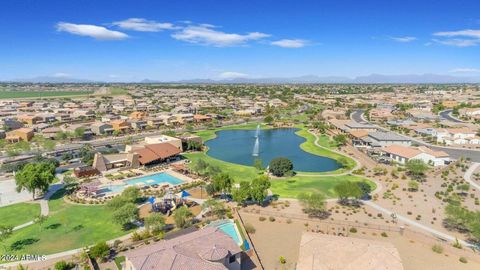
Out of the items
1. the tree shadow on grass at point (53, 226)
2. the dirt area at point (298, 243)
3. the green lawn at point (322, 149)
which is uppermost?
the tree shadow on grass at point (53, 226)

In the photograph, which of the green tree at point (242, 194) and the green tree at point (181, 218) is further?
the green tree at point (242, 194)

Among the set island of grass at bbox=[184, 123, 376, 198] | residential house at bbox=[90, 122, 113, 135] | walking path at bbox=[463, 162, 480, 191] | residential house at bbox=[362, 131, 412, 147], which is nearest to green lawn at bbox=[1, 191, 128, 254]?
island of grass at bbox=[184, 123, 376, 198]

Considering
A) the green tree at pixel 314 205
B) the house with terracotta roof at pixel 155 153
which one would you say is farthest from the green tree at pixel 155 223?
the house with terracotta roof at pixel 155 153

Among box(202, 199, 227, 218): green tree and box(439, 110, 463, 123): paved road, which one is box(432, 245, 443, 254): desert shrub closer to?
box(202, 199, 227, 218): green tree

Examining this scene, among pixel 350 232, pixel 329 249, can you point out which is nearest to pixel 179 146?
pixel 350 232

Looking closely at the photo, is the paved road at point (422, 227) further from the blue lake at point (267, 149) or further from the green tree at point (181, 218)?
the green tree at point (181, 218)

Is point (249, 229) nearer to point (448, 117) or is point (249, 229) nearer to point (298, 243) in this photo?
point (298, 243)

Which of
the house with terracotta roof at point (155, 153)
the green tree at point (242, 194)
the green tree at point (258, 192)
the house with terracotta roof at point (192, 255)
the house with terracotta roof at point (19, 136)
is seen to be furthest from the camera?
the house with terracotta roof at point (19, 136)

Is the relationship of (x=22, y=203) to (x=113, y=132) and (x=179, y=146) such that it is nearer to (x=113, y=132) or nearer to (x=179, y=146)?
(x=179, y=146)

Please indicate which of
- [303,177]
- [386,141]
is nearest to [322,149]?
[386,141]
